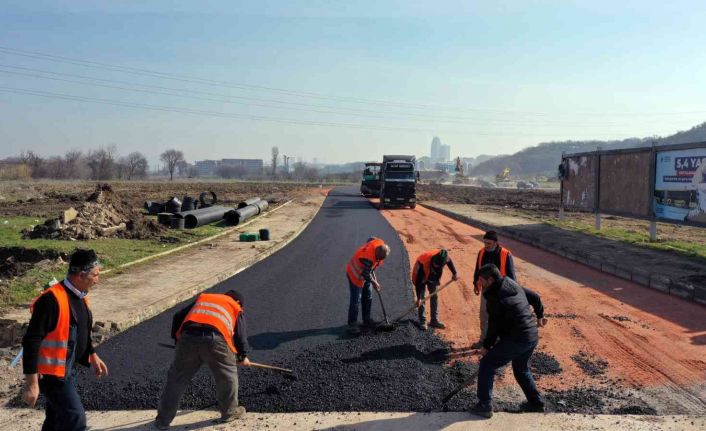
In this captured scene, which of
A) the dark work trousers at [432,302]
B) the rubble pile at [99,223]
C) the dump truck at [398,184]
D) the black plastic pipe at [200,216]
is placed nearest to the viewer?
the dark work trousers at [432,302]

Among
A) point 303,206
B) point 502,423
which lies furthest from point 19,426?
point 303,206

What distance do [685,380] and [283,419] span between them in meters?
4.58

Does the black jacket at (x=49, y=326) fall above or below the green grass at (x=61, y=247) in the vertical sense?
above

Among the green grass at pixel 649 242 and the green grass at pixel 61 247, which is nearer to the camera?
the green grass at pixel 61 247

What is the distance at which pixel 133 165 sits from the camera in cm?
10119

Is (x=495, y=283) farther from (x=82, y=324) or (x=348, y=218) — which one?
(x=348, y=218)

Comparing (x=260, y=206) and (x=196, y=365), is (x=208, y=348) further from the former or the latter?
(x=260, y=206)

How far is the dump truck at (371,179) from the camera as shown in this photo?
42.0m

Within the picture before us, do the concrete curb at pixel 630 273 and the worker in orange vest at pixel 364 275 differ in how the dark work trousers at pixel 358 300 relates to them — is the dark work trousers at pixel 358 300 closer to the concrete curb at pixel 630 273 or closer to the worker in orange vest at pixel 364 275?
the worker in orange vest at pixel 364 275

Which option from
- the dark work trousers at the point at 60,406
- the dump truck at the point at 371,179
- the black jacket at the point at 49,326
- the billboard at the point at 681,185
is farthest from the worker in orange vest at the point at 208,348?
the dump truck at the point at 371,179

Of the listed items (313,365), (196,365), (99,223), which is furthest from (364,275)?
(99,223)

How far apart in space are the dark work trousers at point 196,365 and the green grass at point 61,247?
528 centimetres

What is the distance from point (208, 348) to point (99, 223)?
14.2m

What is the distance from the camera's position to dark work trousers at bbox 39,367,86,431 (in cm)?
425
